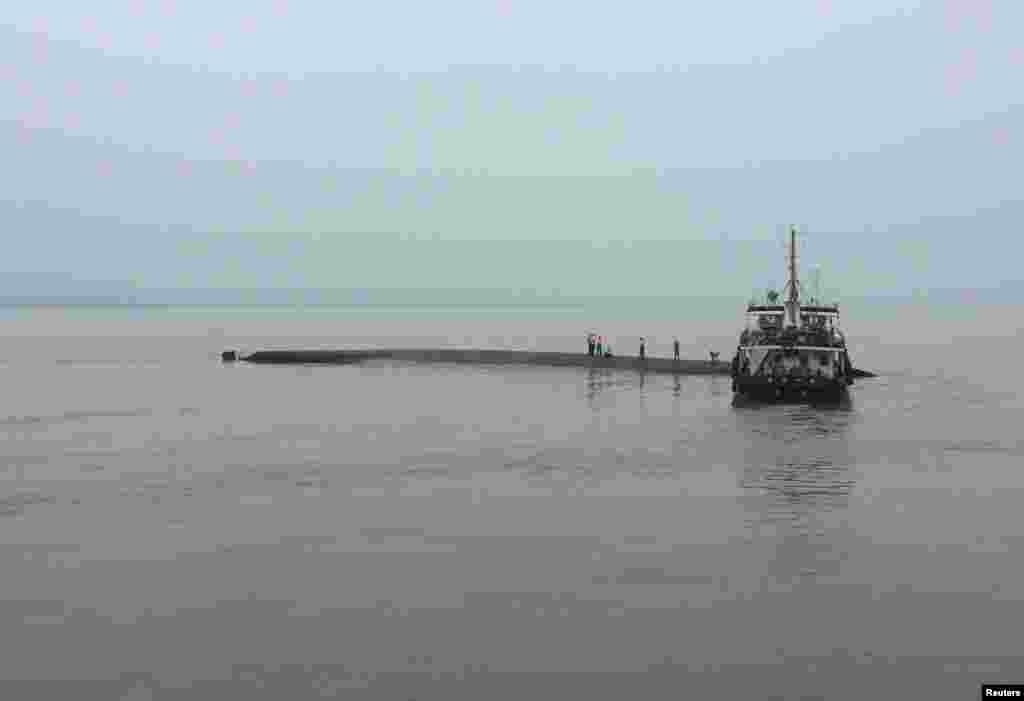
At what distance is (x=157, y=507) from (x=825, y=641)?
21859 millimetres

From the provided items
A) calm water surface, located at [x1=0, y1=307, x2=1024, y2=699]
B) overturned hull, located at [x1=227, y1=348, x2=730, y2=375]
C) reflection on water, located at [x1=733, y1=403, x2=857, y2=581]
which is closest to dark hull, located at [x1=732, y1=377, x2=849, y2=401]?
reflection on water, located at [x1=733, y1=403, x2=857, y2=581]

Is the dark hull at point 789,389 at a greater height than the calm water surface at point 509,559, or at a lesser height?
lesser

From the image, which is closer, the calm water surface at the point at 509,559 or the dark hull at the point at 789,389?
the calm water surface at the point at 509,559

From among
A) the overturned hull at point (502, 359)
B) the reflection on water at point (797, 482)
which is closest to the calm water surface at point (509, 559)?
the reflection on water at point (797, 482)

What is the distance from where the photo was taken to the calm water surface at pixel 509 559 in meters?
18.6

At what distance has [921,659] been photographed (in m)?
19.1

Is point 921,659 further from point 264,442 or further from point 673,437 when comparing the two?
point 264,442

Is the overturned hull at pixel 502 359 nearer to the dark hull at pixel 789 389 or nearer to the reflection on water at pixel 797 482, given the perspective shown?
the dark hull at pixel 789 389

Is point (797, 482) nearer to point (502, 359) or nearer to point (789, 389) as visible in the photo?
point (789, 389)

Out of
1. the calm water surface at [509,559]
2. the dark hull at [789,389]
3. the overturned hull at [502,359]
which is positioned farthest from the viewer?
the overturned hull at [502,359]

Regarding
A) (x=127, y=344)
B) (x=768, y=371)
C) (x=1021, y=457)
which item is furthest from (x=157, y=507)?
(x=127, y=344)

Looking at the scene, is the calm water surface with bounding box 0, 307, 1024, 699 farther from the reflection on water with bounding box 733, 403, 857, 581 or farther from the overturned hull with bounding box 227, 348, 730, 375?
the overturned hull with bounding box 227, 348, 730, 375

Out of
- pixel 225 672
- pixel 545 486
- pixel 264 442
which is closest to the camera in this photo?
pixel 225 672

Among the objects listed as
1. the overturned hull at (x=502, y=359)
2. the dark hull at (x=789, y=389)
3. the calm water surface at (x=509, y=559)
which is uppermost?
the calm water surface at (x=509, y=559)
